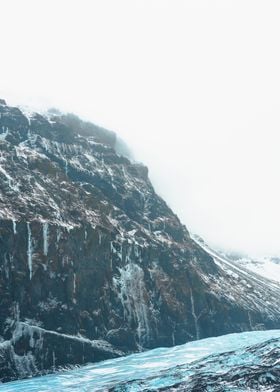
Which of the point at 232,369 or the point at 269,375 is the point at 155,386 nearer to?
the point at 232,369

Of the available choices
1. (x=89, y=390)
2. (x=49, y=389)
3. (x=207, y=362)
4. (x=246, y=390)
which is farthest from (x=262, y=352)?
(x=49, y=389)

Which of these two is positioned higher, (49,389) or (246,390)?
(49,389)

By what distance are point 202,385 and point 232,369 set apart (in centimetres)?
1685

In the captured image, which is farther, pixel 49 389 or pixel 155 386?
pixel 49 389

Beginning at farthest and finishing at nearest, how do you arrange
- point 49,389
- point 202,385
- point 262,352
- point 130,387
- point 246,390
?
point 49,389 → point 262,352 → point 130,387 → point 202,385 → point 246,390

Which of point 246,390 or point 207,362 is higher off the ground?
point 207,362

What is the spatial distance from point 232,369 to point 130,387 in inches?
1093

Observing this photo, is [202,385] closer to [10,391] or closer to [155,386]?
[155,386]

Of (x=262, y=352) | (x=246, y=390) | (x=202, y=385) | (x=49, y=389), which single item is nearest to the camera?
(x=246, y=390)

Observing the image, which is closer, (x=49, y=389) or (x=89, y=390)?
(x=89, y=390)

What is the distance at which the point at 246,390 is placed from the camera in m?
133

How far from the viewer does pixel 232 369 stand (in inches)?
6137

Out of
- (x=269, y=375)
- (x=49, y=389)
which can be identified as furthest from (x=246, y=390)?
(x=49, y=389)

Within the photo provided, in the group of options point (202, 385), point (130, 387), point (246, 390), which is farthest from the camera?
point (130, 387)
